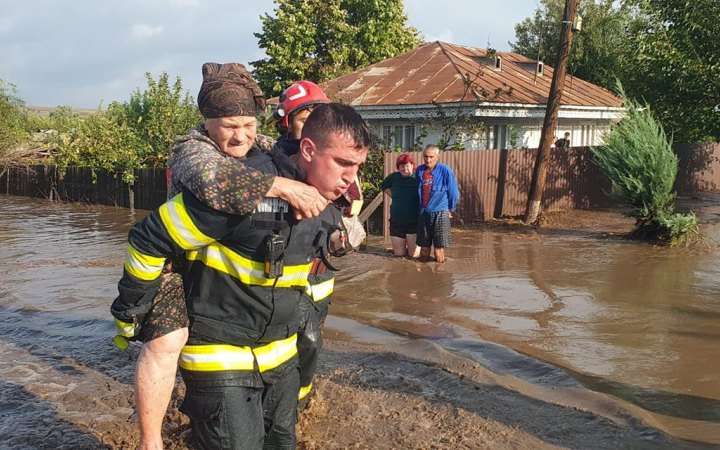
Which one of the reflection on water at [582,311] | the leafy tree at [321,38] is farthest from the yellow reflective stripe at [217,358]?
the leafy tree at [321,38]

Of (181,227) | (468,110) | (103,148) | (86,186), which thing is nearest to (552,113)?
(468,110)

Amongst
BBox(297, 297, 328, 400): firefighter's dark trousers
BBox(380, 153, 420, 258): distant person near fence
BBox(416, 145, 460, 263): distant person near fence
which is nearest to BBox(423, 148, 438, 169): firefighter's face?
BBox(416, 145, 460, 263): distant person near fence

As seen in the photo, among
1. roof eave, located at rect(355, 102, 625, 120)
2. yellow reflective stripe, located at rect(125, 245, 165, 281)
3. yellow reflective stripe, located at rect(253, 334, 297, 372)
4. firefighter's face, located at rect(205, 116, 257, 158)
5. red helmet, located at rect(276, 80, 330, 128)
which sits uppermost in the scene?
roof eave, located at rect(355, 102, 625, 120)

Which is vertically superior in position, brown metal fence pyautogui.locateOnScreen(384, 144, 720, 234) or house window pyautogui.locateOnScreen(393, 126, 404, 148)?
house window pyautogui.locateOnScreen(393, 126, 404, 148)

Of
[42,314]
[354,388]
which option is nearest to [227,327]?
[354,388]

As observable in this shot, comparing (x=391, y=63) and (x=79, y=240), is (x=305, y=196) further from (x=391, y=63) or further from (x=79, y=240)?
(x=391, y=63)

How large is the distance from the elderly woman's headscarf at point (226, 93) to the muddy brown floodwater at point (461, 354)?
7.58ft

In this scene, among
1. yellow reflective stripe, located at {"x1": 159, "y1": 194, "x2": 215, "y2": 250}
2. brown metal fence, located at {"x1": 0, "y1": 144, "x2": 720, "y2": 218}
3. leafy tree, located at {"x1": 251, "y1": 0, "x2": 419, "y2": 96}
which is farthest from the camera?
leafy tree, located at {"x1": 251, "y1": 0, "x2": 419, "y2": 96}

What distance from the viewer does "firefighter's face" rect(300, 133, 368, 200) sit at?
264 cm

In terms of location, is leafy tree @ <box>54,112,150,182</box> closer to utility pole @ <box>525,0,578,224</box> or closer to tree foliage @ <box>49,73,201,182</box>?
tree foliage @ <box>49,73,201,182</box>

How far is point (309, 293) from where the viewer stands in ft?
13.5

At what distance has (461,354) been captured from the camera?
21.0 feet

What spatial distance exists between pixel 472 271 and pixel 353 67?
2445 cm

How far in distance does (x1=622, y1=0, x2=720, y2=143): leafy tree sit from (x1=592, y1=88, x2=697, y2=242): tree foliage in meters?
5.05
